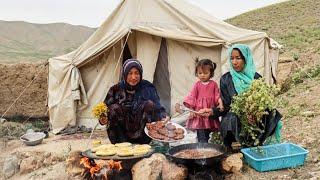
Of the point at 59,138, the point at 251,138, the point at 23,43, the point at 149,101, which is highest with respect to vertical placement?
the point at 23,43

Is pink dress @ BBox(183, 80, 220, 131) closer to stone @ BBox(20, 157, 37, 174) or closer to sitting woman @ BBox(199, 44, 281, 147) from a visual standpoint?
sitting woman @ BBox(199, 44, 281, 147)

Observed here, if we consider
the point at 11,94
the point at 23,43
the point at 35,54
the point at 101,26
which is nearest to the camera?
the point at 101,26

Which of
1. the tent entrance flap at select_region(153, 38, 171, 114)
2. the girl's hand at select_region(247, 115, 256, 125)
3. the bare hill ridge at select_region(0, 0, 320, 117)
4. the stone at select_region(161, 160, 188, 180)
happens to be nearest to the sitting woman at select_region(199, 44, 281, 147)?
the girl's hand at select_region(247, 115, 256, 125)

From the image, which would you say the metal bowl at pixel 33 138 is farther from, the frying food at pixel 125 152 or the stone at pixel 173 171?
the stone at pixel 173 171

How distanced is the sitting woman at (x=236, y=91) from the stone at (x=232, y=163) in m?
0.20

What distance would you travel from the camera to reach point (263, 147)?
3900mm

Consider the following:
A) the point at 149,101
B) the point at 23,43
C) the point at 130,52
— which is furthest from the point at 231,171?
the point at 23,43

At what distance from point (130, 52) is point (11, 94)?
3.07 m

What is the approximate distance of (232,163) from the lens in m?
3.74

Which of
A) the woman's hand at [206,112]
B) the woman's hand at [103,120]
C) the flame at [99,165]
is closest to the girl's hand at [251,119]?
the woman's hand at [206,112]

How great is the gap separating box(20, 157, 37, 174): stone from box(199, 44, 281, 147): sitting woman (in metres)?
2.44

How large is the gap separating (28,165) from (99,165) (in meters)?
2.02

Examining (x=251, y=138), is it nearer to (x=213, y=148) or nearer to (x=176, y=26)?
(x=213, y=148)

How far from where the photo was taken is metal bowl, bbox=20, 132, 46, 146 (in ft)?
21.3
